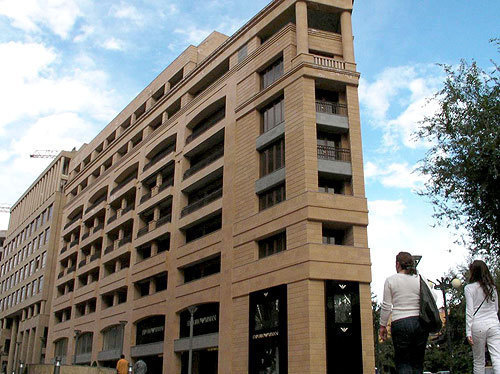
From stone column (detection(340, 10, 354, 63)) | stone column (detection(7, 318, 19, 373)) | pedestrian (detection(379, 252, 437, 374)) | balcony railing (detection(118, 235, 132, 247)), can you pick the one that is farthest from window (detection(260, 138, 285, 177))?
stone column (detection(7, 318, 19, 373))

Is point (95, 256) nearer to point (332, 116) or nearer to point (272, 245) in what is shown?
point (272, 245)

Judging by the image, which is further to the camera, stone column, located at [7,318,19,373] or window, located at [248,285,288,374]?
stone column, located at [7,318,19,373]

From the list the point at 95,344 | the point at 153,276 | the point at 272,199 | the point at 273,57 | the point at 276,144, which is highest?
the point at 273,57

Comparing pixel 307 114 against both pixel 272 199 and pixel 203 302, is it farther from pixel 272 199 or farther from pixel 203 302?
pixel 203 302

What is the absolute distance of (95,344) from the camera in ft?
162

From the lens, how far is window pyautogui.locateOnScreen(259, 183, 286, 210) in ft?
103

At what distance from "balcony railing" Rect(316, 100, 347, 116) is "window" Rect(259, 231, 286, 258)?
792 centimetres

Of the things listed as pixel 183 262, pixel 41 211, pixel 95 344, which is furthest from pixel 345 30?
pixel 41 211

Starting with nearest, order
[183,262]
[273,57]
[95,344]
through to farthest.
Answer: [273,57], [183,262], [95,344]

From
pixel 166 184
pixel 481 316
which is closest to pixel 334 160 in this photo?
pixel 166 184

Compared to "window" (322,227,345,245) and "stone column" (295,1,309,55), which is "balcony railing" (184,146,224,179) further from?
"window" (322,227,345,245)

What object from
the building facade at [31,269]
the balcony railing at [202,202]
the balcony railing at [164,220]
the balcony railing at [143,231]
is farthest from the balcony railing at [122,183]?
the building facade at [31,269]

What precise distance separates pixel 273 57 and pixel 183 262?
1587cm

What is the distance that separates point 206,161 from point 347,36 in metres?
13.5
